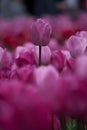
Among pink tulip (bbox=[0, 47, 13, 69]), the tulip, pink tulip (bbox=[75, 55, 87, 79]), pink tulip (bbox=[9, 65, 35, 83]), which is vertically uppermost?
pink tulip (bbox=[75, 55, 87, 79])

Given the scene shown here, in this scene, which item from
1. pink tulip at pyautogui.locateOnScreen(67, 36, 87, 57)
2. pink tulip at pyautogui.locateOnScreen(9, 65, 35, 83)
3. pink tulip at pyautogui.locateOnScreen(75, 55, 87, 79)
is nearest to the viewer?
pink tulip at pyautogui.locateOnScreen(75, 55, 87, 79)

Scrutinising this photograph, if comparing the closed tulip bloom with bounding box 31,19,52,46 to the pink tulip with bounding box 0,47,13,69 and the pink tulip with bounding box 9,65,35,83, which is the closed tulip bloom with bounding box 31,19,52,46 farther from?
the pink tulip with bounding box 9,65,35,83

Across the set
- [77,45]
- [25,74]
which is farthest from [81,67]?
[77,45]

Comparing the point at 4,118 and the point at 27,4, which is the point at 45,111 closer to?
the point at 4,118

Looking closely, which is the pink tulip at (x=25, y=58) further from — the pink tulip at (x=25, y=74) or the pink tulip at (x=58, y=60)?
the pink tulip at (x=25, y=74)

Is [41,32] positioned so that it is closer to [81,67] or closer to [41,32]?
[41,32]

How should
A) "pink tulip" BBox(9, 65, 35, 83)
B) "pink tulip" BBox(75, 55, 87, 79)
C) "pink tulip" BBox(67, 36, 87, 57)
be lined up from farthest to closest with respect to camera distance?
"pink tulip" BBox(67, 36, 87, 57)
"pink tulip" BBox(9, 65, 35, 83)
"pink tulip" BBox(75, 55, 87, 79)

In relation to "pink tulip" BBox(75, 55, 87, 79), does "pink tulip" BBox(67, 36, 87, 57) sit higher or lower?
lower

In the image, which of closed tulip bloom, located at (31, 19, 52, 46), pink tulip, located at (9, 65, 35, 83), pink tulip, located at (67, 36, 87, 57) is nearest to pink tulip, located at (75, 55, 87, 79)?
pink tulip, located at (9, 65, 35, 83)

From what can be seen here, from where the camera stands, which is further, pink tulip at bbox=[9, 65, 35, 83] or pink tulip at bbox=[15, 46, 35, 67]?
pink tulip at bbox=[15, 46, 35, 67]

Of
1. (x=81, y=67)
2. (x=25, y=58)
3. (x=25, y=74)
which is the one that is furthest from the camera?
(x=25, y=58)
